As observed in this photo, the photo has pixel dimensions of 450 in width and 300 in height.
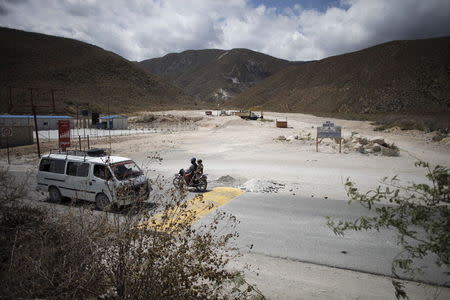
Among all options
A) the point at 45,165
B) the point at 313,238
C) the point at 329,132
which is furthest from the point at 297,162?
the point at 45,165

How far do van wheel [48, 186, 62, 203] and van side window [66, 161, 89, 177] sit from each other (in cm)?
86

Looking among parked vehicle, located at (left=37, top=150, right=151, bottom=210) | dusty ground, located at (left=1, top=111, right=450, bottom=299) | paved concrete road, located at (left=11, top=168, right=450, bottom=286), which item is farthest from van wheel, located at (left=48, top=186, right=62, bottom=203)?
paved concrete road, located at (left=11, top=168, right=450, bottom=286)

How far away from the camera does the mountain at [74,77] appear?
82.2 m

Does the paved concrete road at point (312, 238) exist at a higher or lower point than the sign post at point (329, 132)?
lower

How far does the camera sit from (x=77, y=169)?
9.09m

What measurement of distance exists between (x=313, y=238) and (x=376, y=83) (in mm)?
85396

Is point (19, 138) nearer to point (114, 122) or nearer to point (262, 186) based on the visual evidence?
point (114, 122)

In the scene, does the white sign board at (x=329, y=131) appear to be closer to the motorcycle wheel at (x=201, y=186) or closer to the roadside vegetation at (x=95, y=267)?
the motorcycle wheel at (x=201, y=186)

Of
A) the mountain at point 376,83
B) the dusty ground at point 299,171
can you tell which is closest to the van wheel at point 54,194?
the dusty ground at point 299,171

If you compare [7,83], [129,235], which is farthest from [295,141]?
[7,83]

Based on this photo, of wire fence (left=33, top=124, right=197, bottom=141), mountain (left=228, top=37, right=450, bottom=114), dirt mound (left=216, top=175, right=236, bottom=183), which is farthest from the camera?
mountain (left=228, top=37, right=450, bottom=114)

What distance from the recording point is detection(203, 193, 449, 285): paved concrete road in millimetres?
5898

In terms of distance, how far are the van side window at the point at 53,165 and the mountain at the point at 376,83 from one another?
234 ft

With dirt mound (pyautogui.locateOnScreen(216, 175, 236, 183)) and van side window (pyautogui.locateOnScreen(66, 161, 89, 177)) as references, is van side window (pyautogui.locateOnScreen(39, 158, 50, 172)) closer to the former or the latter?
van side window (pyautogui.locateOnScreen(66, 161, 89, 177))
